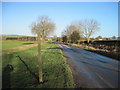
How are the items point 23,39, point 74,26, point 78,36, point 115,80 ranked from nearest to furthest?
point 115,80 → point 78,36 → point 74,26 → point 23,39

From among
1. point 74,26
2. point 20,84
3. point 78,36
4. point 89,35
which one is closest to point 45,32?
point 74,26

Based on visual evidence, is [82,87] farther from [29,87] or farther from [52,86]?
[29,87]

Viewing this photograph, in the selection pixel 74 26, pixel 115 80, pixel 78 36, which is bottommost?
pixel 115 80

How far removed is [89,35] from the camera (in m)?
41.2

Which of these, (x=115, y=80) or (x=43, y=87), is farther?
(x=115, y=80)

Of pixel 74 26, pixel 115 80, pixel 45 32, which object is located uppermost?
pixel 74 26

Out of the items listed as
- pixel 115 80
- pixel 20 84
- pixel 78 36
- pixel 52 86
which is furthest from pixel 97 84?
pixel 78 36

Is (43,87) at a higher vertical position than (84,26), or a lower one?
lower

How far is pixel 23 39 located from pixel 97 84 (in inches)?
3192

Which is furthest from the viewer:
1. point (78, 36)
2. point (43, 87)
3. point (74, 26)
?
point (74, 26)

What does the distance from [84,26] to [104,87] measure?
40879mm

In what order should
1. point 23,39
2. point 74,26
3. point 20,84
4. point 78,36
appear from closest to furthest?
point 20,84 < point 78,36 < point 74,26 < point 23,39

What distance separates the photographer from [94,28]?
41.0m

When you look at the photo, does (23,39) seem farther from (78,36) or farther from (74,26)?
(78,36)
